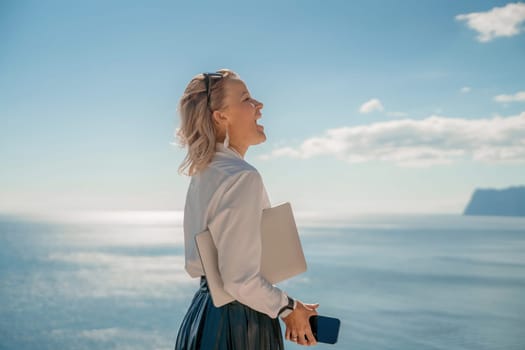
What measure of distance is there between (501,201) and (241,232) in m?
170

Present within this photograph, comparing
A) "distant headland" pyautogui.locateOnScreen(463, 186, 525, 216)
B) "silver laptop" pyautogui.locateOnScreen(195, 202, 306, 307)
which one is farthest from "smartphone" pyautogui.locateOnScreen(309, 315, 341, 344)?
"distant headland" pyautogui.locateOnScreen(463, 186, 525, 216)

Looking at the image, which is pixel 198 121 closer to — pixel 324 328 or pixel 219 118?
pixel 219 118

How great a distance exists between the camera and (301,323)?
1.24 m

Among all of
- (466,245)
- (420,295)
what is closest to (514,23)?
(466,245)

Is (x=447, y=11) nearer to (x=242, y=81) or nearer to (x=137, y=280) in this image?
(x=137, y=280)

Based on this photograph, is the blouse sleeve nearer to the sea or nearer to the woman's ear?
the woman's ear

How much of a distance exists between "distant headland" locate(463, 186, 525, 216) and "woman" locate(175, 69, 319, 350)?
168m

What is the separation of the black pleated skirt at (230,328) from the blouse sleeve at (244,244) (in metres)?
0.11

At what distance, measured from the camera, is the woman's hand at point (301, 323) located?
1.24 m

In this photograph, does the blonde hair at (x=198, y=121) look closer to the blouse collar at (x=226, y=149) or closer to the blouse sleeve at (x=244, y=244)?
the blouse collar at (x=226, y=149)

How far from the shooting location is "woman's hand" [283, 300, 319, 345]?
1.24 metres

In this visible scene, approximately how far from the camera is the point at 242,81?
4.56 feet

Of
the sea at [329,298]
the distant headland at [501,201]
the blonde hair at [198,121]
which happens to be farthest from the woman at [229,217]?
the distant headland at [501,201]

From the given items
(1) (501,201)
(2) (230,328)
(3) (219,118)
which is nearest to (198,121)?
(3) (219,118)
